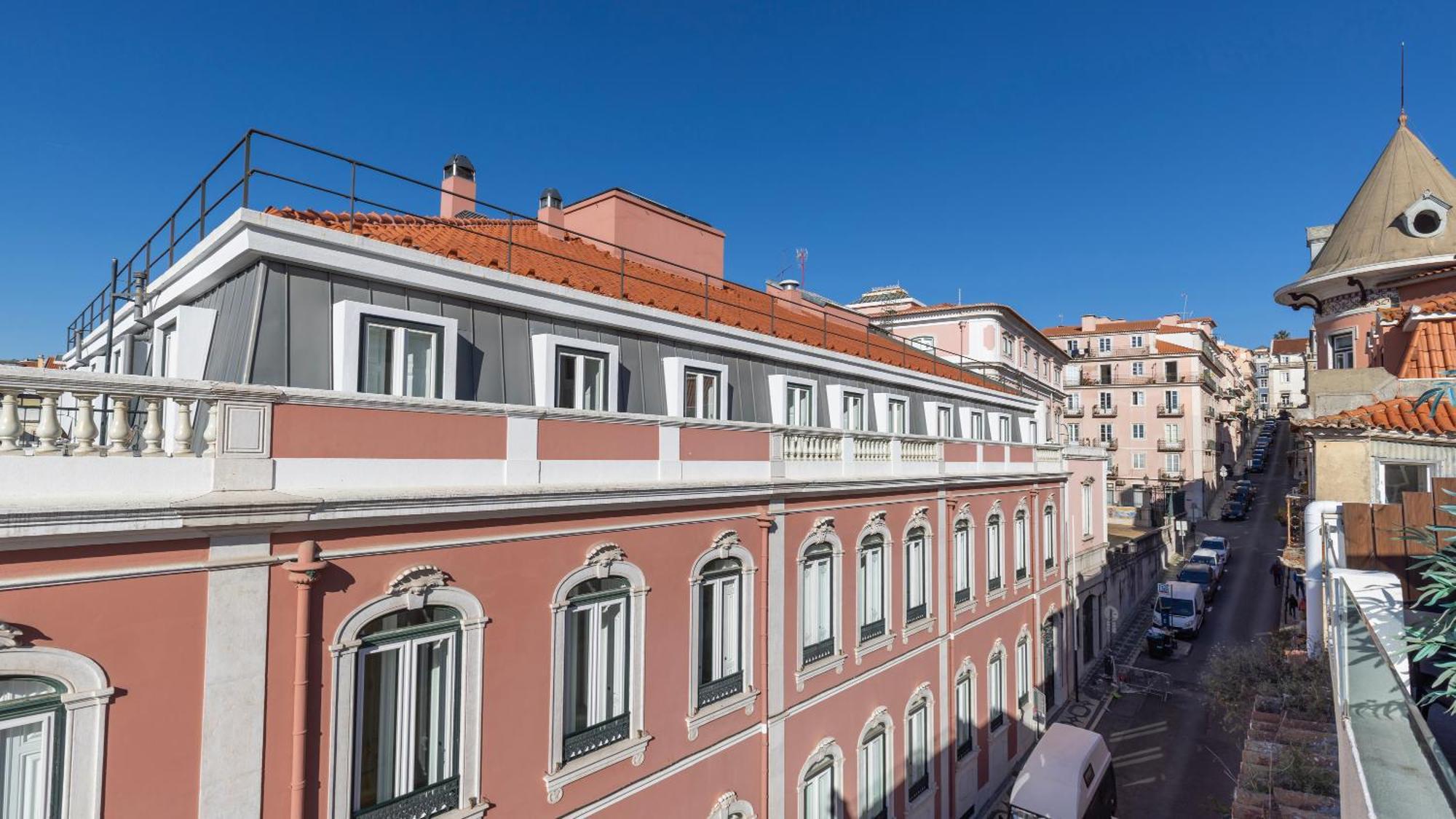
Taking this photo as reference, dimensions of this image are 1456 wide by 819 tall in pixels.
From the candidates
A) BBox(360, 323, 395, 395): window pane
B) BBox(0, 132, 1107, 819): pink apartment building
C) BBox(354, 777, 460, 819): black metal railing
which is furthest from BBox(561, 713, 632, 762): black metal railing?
BBox(360, 323, 395, 395): window pane

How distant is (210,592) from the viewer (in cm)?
590

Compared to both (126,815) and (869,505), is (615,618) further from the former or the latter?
(869,505)

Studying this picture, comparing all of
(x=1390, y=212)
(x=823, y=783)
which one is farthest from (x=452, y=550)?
(x=1390, y=212)

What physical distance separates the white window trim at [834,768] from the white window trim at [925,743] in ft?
7.70

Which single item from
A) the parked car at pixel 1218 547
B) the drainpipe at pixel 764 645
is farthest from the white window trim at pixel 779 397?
the parked car at pixel 1218 547

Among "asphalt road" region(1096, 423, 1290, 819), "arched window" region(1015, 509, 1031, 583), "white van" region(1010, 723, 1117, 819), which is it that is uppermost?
"arched window" region(1015, 509, 1031, 583)

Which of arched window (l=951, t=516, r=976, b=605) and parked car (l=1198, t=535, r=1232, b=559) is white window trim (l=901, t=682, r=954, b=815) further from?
parked car (l=1198, t=535, r=1232, b=559)

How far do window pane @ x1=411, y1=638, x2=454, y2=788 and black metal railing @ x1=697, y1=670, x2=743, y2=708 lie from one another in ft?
13.3

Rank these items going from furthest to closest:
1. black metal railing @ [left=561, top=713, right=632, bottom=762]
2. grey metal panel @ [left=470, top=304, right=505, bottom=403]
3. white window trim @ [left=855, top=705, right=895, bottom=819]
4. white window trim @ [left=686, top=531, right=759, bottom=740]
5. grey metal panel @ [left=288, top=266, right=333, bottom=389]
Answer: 1. white window trim @ [left=855, top=705, right=895, bottom=819]
2. white window trim @ [left=686, top=531, right=759, bottom=740]
3. grey metal panel @ [left=470, top=304, right=505, bottom=403]
4. black metal railing @ [left=561, top=713, right=632, bottom=762]
5. grey metal panel @ [left=288, top=266, right=333, bottom=389]

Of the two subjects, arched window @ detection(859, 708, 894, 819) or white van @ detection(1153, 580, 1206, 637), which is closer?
arched window @ detection(859, 708, 894, 819)

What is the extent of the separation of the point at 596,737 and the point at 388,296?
6224 mm

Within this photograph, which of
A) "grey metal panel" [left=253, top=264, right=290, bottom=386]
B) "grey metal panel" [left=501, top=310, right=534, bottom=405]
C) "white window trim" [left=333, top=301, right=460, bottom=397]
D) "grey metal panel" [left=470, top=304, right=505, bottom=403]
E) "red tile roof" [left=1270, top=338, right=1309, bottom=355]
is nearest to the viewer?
"grey metal panel" [left=253, top=264, right=290, bottom=386]

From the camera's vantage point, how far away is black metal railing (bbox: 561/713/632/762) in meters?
8.64

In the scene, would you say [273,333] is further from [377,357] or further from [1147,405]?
[1147,405]
